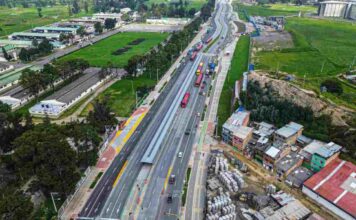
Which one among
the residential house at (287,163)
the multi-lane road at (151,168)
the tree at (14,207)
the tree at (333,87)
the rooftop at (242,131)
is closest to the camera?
the tree at (14,207)

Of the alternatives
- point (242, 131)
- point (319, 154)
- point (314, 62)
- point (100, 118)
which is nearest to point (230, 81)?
point (314, 62)

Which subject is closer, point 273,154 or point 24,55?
point 273,154

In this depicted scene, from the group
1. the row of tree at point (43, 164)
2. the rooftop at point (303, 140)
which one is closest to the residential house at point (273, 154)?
the rooftop at point (303, 140)

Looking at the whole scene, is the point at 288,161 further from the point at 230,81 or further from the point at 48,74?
the point at 48,74

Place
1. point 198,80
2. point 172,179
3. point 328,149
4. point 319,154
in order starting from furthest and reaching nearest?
point 198,80 < point 328,149 < point 172,179 < point 319,154

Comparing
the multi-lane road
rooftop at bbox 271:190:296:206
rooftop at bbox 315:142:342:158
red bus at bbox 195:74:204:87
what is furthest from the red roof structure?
red bus at bbox 195:74:204:87

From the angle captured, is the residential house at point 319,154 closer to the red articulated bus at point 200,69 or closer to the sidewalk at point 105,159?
the sidewalk at point 105,159

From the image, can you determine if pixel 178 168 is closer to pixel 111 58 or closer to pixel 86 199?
pixel 86 199
